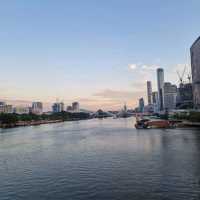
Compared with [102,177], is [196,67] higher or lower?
higher

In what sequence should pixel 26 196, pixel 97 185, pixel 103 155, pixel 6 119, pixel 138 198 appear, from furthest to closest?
pixel 6 119, pixel 103 155, pixel 97 185, pixel 26 196, pixel 138 198

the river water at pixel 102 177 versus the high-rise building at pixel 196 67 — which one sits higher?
the high-rise building at pixel 196 67

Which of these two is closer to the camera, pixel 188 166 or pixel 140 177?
pixel 140 177

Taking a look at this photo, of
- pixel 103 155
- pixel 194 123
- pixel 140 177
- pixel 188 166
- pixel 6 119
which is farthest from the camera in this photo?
pixel 6 119

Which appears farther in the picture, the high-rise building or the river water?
the high-rise building

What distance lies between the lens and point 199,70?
172375 mm

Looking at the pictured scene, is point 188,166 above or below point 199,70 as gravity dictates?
below

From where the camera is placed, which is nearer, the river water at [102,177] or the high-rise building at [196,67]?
the river water at [102,177]

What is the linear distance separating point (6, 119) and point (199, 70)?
127 metres

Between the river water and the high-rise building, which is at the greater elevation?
the high-rise building

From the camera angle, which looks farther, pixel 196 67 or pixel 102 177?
pixel 196 67

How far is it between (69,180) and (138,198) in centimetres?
843

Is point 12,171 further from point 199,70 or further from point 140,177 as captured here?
point 199,70

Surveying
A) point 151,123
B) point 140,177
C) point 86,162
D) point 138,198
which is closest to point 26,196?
point 138,198
